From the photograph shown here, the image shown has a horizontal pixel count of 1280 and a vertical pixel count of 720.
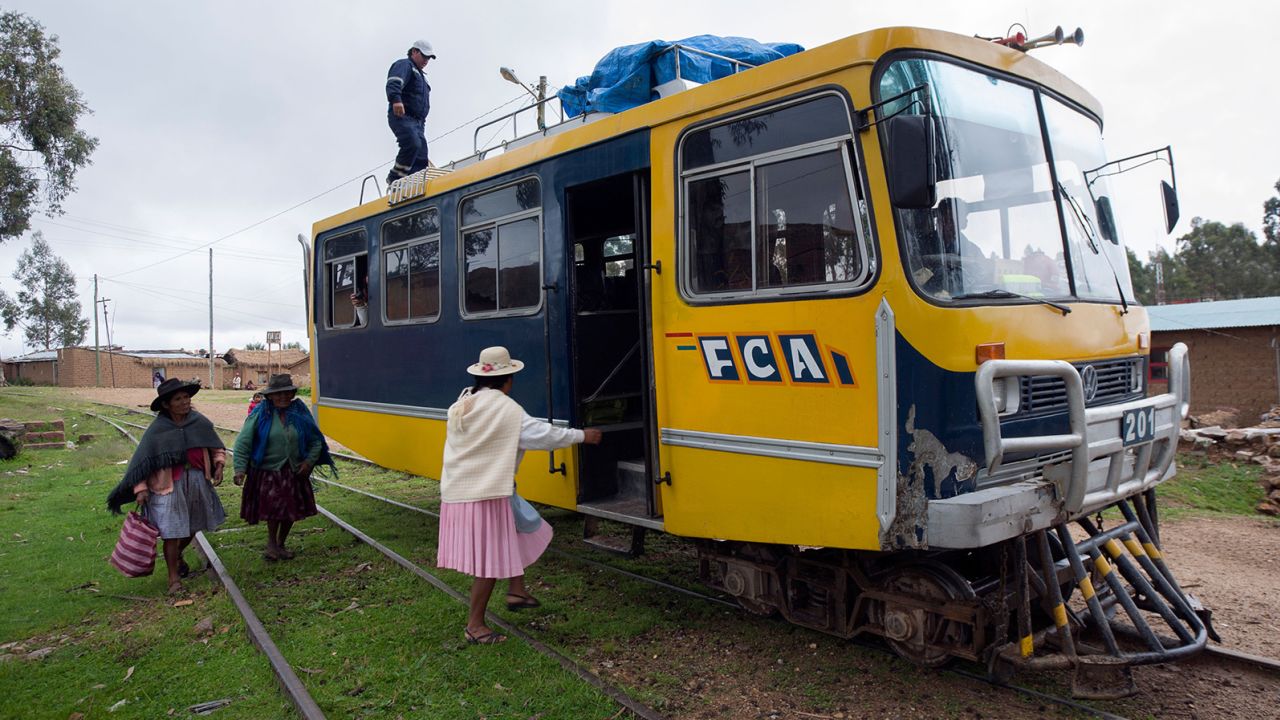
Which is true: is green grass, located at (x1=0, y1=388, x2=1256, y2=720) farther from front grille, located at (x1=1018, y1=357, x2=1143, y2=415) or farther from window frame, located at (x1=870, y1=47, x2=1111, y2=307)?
window frame, located at (x1=870, y1=47, x2=1111, y2=307)

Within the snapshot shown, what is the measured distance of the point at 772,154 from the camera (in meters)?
4.20

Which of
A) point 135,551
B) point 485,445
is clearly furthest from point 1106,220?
point 135,551

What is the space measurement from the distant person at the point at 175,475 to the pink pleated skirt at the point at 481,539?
7.85 ft

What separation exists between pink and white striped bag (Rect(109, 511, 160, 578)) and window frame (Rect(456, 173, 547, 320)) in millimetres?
2915

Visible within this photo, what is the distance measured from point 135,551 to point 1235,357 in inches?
748

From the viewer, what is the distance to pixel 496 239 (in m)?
6.32

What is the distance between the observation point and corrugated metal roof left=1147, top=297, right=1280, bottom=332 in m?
16.2

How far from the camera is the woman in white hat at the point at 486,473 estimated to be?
188 inches

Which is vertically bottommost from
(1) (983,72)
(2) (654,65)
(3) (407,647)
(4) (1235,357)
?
(3) (407,647)

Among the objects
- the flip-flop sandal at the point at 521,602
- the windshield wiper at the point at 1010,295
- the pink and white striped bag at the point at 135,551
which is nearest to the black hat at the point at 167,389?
the pink and white striped bag at the point at 135,551

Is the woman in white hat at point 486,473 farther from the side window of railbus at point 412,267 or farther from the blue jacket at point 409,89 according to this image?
the blue jacket at point 409,89

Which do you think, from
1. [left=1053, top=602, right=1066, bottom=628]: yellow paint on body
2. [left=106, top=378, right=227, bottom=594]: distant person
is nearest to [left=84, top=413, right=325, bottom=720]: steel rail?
[left=106, top=378, right=227, bottom=594]: distant person

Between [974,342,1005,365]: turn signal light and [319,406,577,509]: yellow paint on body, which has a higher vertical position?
[974,342,1005,365]: turn signal light

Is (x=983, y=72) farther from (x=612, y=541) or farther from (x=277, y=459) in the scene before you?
(x=277, y=459)
